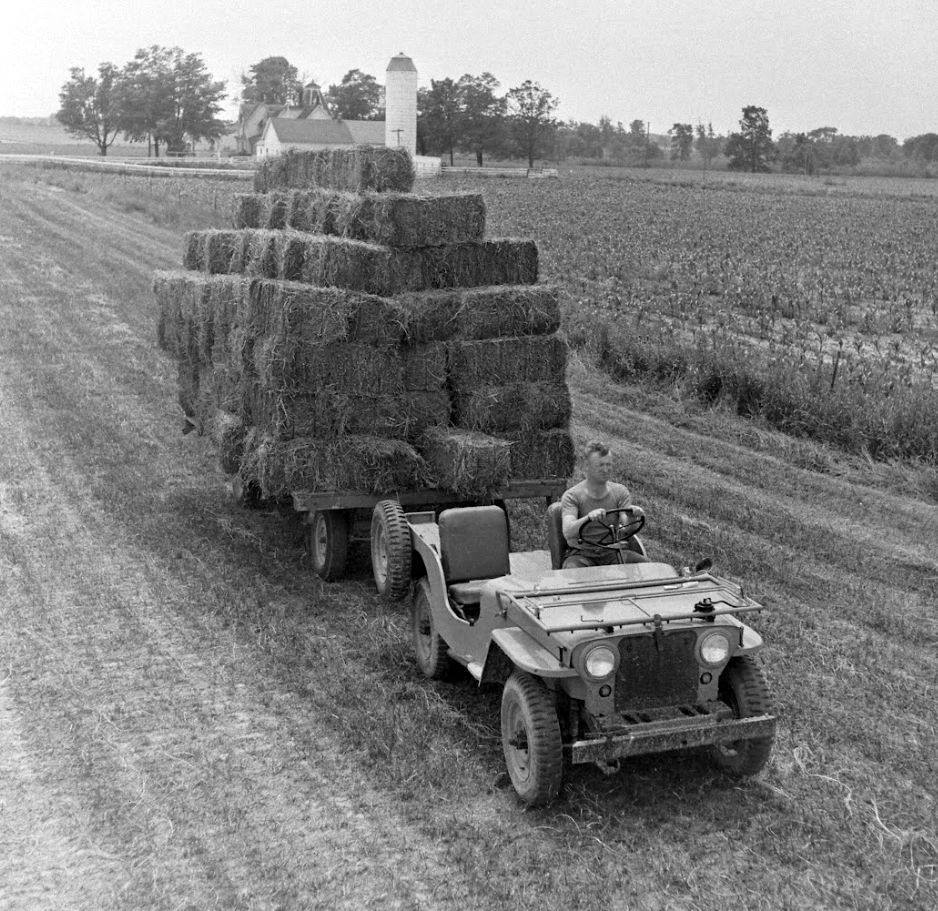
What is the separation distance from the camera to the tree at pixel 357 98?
108500mm

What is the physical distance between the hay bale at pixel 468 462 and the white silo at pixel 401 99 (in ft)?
231

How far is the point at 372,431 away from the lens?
30.7ft

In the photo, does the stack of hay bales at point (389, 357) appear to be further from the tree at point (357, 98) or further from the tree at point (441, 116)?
the tree at point (357, 98)

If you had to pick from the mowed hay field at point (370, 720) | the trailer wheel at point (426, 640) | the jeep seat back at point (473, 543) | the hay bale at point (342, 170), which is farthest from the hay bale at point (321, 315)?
the hay bale at point (342, 170)

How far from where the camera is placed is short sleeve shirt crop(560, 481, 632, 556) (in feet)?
22.9

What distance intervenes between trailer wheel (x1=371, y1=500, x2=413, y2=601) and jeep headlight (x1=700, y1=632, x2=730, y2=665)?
10.9 feet

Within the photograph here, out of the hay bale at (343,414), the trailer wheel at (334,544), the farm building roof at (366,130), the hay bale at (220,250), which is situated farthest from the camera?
the farm building roof at (366,130)

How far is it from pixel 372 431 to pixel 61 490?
3.97 m

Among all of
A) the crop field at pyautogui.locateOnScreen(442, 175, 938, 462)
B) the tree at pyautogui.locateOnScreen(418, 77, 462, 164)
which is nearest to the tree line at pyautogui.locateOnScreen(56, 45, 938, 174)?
the tree at pyautogui.locateOnScreen(418, 77, 462, 164)

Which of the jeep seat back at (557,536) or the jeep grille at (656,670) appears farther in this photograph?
the jeep seat back at (557,536)

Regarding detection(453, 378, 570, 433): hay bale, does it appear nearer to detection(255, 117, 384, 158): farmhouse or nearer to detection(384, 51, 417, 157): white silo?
detection(384, 51, 417, 157): white silo

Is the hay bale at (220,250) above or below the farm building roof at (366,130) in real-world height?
below

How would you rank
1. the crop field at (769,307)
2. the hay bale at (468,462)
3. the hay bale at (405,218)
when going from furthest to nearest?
the crop field at (769,307) → the hay bale at (405,218) → the hay bale at (468,462)

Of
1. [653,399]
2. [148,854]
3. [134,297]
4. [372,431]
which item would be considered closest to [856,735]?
[148,854]
